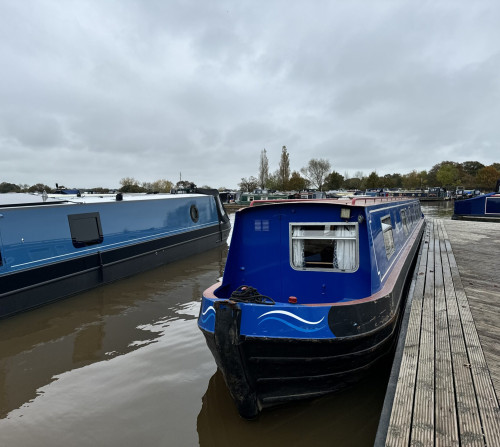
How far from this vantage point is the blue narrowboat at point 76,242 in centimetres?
726

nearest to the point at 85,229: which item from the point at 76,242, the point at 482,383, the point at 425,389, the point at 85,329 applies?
the point at 76,242

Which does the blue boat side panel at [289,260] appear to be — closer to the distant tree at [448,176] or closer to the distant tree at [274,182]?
the distant tree at [274,182]

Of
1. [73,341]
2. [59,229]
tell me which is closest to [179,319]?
[73,341]

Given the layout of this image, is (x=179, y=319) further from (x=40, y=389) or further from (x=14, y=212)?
(x=14, y=212)

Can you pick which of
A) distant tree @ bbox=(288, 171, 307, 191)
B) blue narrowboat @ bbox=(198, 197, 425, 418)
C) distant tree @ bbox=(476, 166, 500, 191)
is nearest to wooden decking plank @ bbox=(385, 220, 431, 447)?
blue narrowboat @ bbox=(198, 197, 425, 418)

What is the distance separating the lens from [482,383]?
327 cm

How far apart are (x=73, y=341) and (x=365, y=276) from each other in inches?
203

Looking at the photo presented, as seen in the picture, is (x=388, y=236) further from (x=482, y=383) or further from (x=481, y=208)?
(x=481, y=208)

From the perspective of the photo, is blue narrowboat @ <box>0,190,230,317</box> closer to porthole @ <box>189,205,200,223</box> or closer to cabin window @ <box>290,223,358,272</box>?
porthole @ <box>189,205,200,223</box>

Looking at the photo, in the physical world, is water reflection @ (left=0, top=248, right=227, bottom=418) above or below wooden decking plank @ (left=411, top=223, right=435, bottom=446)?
below

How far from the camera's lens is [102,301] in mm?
8242

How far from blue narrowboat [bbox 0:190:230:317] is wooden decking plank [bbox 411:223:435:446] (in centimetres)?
738

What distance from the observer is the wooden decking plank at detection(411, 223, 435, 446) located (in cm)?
267

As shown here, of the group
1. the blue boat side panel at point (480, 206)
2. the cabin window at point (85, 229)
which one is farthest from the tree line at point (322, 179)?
the cabin window at point (85, 229)
